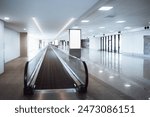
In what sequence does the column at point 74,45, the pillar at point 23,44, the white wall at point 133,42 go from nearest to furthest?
1. the column at point 74,45
2. the white wall at point 133,42
3. the pillar at point 23,44

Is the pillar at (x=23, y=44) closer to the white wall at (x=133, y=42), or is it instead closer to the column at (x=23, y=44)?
the column at (x=23, y=44)

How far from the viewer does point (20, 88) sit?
702 cm

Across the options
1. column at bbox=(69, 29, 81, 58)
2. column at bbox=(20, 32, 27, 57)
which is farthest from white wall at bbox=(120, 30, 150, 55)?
column at bbox=(20, 32, 27, 57)

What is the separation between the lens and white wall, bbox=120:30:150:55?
20547mm

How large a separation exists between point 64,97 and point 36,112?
9.49ft

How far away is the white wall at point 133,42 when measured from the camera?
2055 cm

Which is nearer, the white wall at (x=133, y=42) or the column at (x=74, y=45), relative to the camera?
the column at (x=74, y=45)

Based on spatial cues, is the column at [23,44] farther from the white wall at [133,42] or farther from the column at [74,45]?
the white wall at [133,42]

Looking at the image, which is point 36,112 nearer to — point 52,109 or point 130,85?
point 52,109

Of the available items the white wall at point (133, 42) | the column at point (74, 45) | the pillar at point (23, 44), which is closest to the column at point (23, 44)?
the pillar at point (23, 44)

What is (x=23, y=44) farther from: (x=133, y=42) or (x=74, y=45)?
(x=133, y=42)

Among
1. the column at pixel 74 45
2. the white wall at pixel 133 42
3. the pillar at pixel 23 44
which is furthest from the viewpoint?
the pillar at pixel 23 44

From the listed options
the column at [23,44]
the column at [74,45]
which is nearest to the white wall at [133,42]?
the column at [74,45]

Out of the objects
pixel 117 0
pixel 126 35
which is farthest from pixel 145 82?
pixel 126 35
